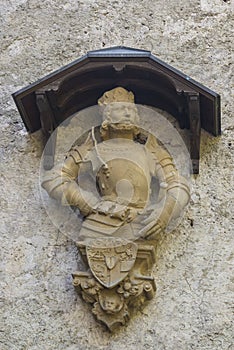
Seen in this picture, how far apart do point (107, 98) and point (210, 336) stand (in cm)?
113

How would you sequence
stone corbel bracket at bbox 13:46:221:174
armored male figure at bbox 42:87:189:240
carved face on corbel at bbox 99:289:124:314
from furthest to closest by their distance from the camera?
stone corbel bracket at bbox 13:46:221:174, armored male figure at bbox 42:87:189:240, carved face on corbel at bbox 99:289:124:314

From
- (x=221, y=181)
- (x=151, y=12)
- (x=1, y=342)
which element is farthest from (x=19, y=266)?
(x=151, y=12)

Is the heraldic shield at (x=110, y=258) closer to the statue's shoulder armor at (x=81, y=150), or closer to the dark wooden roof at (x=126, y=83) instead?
the statue's shoulder armor at (x=81, y=150)

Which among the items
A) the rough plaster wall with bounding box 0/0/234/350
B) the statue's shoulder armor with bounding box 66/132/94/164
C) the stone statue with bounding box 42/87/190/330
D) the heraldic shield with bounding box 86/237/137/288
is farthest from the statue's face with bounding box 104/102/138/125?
the heraldic shield with bounding box 86/237/137/288

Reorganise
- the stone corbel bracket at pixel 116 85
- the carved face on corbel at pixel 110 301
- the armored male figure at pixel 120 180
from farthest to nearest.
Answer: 1. the stone corbel bracket at pixel 116 85
2. the armored male figure at pixel 120 180
3. the carved face on corbel at pixel 110 301

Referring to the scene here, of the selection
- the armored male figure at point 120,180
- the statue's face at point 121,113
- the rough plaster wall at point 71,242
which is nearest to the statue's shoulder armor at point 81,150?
the armored male figure at point 120,180

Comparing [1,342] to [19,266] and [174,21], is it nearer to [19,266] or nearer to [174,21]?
[19,266]

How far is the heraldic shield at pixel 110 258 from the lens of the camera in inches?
121

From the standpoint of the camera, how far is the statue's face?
11.2ft

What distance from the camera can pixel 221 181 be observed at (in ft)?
11.3

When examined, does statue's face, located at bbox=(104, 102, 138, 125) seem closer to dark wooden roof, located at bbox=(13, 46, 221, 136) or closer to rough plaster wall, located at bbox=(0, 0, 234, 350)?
dark wooden roof, located at bbox=(13, 46, 221, 136)

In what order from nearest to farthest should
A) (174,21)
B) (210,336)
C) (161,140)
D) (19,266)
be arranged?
(210,336) → (19,266) → (161,140) → (174,21)

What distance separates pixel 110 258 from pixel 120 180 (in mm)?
362

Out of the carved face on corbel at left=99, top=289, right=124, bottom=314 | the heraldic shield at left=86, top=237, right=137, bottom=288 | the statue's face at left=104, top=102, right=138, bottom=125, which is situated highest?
the statue's face at left=104, top=102, right=138, bottom=125
